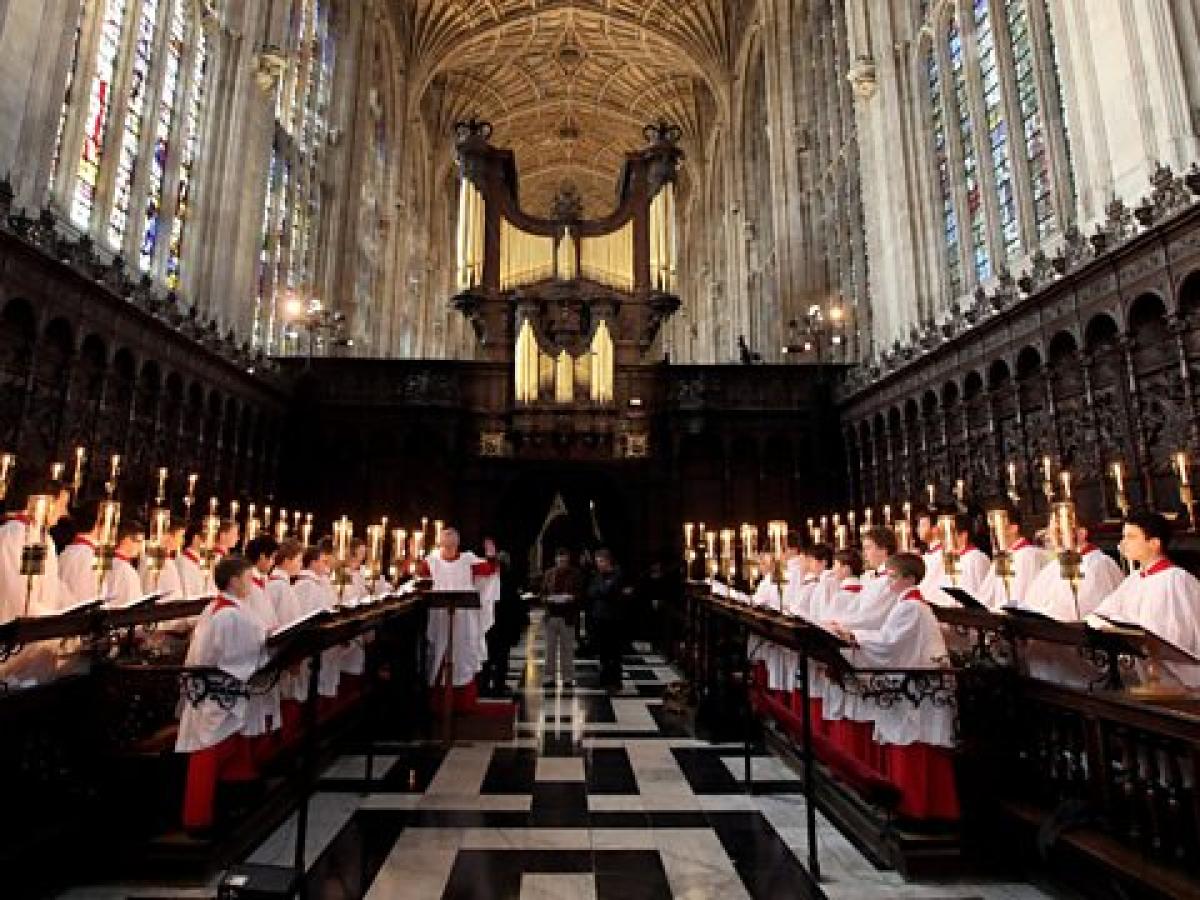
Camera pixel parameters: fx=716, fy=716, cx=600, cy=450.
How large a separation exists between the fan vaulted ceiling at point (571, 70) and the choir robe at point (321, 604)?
2489 cm

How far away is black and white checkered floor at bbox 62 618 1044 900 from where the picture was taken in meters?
3.41

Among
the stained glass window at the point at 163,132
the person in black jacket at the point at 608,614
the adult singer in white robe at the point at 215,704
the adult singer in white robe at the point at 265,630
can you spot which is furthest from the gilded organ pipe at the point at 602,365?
the adult singer in white robe at the point at 215,704

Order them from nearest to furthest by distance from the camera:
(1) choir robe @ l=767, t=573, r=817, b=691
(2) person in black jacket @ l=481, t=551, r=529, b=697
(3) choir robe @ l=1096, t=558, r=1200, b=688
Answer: (3) choir robe @ l=1096, t=558, r=1200, b=688 → (1) choir robe @ l=767, t=573, r=817, b=691 → (2) person in black jacket @ l=481, t=551, r=529, b=697

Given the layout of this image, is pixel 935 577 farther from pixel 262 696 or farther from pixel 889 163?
pixel 889 163

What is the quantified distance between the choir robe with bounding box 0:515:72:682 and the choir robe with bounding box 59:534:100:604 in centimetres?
29

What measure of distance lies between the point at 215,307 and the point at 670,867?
1245 cm

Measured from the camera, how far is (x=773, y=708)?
575 cm

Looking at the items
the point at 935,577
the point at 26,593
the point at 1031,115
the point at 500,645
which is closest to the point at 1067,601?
the point at 935,577

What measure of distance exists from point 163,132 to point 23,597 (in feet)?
32.9

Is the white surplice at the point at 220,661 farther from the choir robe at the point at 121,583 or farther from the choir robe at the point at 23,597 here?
the choir robe at the point at 121,583

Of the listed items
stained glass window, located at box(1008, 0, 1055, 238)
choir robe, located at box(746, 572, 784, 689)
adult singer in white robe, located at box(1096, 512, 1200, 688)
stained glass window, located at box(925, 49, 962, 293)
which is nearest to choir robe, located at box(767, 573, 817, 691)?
choir robe, located at box(746, 572, 784, 689)

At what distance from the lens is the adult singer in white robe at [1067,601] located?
13.7ft

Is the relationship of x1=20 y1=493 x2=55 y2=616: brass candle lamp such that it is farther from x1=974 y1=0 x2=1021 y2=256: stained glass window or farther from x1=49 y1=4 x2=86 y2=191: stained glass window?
x1=974 y1=0 x2=1021 y2=256: stained glass window

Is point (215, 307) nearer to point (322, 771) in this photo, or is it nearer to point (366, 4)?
point (322, 771)
